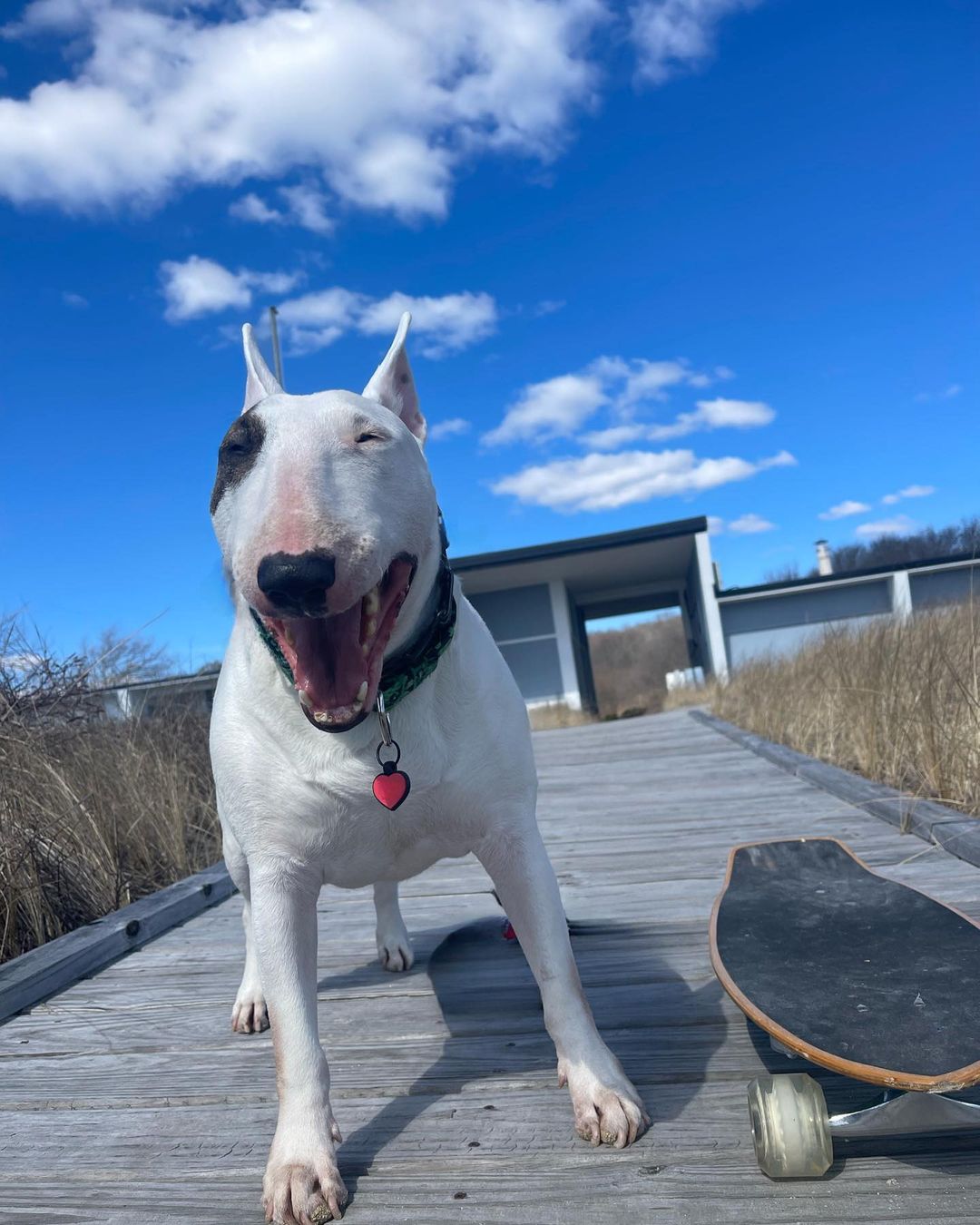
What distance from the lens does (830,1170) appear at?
131 centimetres

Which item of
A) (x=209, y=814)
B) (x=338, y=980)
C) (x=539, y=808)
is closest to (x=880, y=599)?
(x=539, y=808)

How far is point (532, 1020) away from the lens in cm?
206

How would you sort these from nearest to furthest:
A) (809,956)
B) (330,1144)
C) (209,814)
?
(330,1144)
(809,956)
(209,814)

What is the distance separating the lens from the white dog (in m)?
1.37

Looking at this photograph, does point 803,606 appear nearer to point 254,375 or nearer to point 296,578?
point 254,375

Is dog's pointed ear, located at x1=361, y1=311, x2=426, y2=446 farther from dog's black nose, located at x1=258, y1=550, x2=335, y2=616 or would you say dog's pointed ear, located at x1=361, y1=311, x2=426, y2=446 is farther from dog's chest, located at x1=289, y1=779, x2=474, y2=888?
dog's chest, located at x1=289, y1=779, x2=474, y2=888

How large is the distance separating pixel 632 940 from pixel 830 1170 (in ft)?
4.19

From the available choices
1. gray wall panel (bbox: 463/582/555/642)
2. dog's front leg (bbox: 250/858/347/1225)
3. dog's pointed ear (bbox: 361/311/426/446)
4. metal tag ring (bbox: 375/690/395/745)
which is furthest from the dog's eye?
gray wall panel (bbox: 463/582/555/642)

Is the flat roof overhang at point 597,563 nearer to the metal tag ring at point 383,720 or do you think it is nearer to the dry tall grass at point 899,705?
the dry tall grass at point 899,705

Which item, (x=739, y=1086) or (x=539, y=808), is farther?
(x=539, y=808)

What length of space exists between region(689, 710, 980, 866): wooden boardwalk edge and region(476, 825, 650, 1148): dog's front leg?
1839 millimetres

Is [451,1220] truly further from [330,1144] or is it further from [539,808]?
[539,808]

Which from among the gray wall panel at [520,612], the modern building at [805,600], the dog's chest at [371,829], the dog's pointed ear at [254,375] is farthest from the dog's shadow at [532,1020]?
the modern building at [805,600]

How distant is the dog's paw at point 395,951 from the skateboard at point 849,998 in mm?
997
